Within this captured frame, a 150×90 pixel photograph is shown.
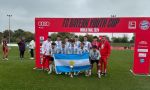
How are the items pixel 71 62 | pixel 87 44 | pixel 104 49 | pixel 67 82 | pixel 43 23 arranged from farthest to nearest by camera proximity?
1. pixel 43 23
2. pixel 71 62
3. pixel 87 44
4. pixel 104 49
5. pixel 67 82

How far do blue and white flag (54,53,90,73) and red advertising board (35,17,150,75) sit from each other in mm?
1856

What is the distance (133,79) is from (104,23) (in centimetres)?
A: 390

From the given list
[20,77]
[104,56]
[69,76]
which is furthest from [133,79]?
[20,77]

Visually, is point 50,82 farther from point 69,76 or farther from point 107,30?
point 107,30

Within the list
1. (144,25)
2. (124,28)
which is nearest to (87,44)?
(124,28)

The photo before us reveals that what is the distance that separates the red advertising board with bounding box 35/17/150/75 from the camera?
19.4m

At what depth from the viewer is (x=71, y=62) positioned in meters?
18.9

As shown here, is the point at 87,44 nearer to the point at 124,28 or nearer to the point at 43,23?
the point at 124,28

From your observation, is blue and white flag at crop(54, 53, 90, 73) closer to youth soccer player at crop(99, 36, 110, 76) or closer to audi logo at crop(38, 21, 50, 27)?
youth soccer player at crop(99, 36, 110, 76)

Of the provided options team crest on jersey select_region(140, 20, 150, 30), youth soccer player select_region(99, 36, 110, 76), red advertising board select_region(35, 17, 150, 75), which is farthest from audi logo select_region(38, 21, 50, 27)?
team crest on jersey select_region(140, 20, 150, 30)

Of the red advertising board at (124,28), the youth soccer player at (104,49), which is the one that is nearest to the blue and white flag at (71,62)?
the youth soccer player at (104,49)

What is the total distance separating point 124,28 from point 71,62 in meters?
3.47

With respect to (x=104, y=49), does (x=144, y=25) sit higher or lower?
higher

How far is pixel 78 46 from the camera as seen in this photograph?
62.4 ft
